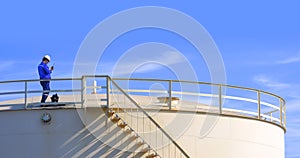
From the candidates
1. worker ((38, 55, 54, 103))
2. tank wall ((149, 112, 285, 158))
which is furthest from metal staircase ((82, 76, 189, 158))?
worker ((38, 55, 54, 103))

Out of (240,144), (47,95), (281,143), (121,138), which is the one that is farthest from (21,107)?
(281,143)

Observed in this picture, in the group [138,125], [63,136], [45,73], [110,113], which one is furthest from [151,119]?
[45,73]

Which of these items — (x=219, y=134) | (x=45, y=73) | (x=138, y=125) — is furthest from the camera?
(x=219, y=134)

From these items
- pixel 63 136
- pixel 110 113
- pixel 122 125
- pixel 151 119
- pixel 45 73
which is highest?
pixel 45 73

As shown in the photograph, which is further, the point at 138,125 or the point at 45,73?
the point at 45,73

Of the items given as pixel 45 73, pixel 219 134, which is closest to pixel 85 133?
pixel 45 73

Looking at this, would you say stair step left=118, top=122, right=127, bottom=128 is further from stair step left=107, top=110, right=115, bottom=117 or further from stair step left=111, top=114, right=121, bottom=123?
stair step left=107, top=110, right=115, bottom=117

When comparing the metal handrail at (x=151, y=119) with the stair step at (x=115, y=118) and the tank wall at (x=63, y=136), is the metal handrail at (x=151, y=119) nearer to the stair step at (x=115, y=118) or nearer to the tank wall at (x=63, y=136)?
the stair step at (x=115, y=118)

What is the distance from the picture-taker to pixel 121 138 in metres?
24.3

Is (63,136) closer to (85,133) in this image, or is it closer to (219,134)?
(85,133)

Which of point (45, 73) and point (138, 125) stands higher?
point (45, 73)

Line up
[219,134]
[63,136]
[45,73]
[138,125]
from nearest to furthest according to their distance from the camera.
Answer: [63,136]
[138,125]
[45,73]
[219,134]

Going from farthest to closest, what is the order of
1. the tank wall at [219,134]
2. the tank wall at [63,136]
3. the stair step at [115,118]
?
the tank wall at [219,134]
the stair step at [115,118]
the tank wall at [63,136]

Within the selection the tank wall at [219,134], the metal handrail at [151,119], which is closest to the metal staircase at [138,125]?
the metal handrail at [151,119]
